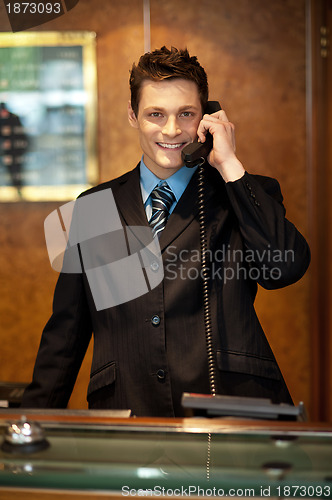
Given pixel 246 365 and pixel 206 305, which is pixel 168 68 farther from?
pixel 246 365

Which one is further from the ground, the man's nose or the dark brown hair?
the dark brown hair

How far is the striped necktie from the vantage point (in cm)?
177

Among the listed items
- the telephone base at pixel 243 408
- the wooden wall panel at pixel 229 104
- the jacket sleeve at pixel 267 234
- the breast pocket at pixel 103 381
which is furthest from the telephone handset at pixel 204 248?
the wooden wall panel at pixel 229 104

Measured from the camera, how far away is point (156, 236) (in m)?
1.74

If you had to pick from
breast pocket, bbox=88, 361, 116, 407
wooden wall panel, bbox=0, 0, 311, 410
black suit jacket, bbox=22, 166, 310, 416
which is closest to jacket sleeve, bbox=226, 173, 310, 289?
black suit jacket, bbox=22, 166, 310, 416

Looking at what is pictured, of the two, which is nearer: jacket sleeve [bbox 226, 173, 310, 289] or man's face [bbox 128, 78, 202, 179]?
jacket sleeve [bbox 226, 173, 310, 289]

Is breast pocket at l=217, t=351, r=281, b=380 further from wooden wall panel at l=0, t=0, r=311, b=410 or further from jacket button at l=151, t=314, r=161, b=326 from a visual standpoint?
wooden wall panel at l=0, t=0, r=311, b=410

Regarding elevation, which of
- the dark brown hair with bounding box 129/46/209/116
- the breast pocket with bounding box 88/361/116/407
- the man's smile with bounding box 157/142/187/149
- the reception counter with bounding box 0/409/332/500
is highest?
the dark brown hair with bounding box 129/46/209/116

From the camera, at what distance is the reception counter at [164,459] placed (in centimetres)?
94

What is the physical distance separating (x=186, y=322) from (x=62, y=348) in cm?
35

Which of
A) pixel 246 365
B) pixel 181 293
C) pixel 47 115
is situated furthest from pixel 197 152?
pixel 47 115

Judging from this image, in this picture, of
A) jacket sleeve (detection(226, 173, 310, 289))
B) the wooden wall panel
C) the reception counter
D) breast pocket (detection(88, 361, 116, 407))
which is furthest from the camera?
the wooden wall panel

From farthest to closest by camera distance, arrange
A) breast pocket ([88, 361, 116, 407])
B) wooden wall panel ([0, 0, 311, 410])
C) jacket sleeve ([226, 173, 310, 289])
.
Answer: wooden wall panel ([0, 0, 311, 410]) < breast pocket ([88, 361, 116, 407]) < jacket sleeve ([226, 173, 310, 289])

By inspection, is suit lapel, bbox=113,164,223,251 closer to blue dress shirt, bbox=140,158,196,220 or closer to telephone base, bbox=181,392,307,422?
blue dress shirt, bbox=140,158,196,220
